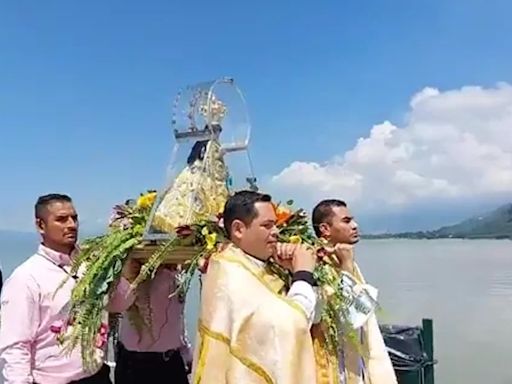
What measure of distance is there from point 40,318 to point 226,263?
2.08 feet

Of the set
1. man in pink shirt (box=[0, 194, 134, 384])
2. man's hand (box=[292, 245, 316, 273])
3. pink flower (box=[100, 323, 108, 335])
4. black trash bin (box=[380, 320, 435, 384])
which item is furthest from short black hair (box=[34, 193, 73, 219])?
black trash bin (box=[380, 320, 435, 384])

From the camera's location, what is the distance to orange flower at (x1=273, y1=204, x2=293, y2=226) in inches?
93.8

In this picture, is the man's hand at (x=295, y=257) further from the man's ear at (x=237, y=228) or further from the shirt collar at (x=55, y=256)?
the shirt collar at (x=55, y=256)

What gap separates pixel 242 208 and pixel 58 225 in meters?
0.65

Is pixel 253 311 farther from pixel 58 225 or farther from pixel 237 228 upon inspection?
pixel 58 225

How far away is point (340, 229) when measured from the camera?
273cm

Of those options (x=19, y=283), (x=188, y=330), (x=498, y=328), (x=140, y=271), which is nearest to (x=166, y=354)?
(x=188, y=330)

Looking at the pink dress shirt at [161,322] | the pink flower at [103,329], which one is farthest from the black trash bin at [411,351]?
the pink flower at [103,329]

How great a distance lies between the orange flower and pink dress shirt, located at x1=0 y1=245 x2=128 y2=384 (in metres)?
0.70

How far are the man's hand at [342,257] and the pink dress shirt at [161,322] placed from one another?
26.7 inches

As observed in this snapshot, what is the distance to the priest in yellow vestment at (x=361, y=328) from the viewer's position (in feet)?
8.14

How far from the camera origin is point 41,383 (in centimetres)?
235

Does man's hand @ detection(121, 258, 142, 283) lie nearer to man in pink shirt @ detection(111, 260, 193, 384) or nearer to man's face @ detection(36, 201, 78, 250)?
man's face @ detection(36, 201, 78, 250)

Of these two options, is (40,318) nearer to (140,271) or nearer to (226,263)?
(140,271)
